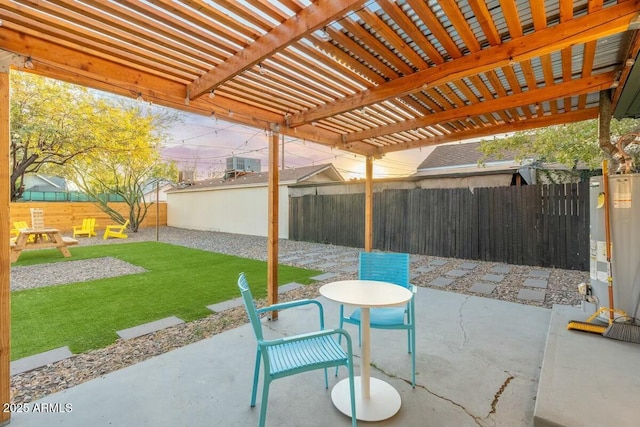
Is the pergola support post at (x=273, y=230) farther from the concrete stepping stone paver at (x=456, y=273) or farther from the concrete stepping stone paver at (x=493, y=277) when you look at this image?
the concrete stepping stone paver at (x=493, y=277)

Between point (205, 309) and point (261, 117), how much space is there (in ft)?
8.36

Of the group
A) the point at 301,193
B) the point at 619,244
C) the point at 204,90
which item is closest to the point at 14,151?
the point at 301,193

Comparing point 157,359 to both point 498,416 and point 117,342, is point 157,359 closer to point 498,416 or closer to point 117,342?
point 117,342

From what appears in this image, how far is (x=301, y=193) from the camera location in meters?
12.1

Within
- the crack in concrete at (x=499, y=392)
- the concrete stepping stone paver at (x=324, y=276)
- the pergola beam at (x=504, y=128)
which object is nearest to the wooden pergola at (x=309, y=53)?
the pergola beam at (x=504, y=128)

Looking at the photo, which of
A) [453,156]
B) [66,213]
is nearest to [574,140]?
[453,156]

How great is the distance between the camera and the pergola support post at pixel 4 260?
5.90 ft

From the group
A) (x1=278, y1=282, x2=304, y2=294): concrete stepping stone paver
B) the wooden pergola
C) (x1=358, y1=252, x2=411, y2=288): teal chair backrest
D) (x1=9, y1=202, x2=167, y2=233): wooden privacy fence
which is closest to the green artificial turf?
(x1=278, y1=282, x2=304, y2=294): concrete stepping stone paver

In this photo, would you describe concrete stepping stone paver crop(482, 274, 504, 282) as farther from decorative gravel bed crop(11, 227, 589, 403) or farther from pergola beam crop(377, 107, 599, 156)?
pergola beam crop(377, 107, 599, 156)

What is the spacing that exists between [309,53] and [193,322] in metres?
3.09

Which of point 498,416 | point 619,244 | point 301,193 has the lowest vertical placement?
point 498,416

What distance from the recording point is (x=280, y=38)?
1948mm

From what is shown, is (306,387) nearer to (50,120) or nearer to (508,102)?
(508,102)

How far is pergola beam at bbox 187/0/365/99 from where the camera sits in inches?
66.1
